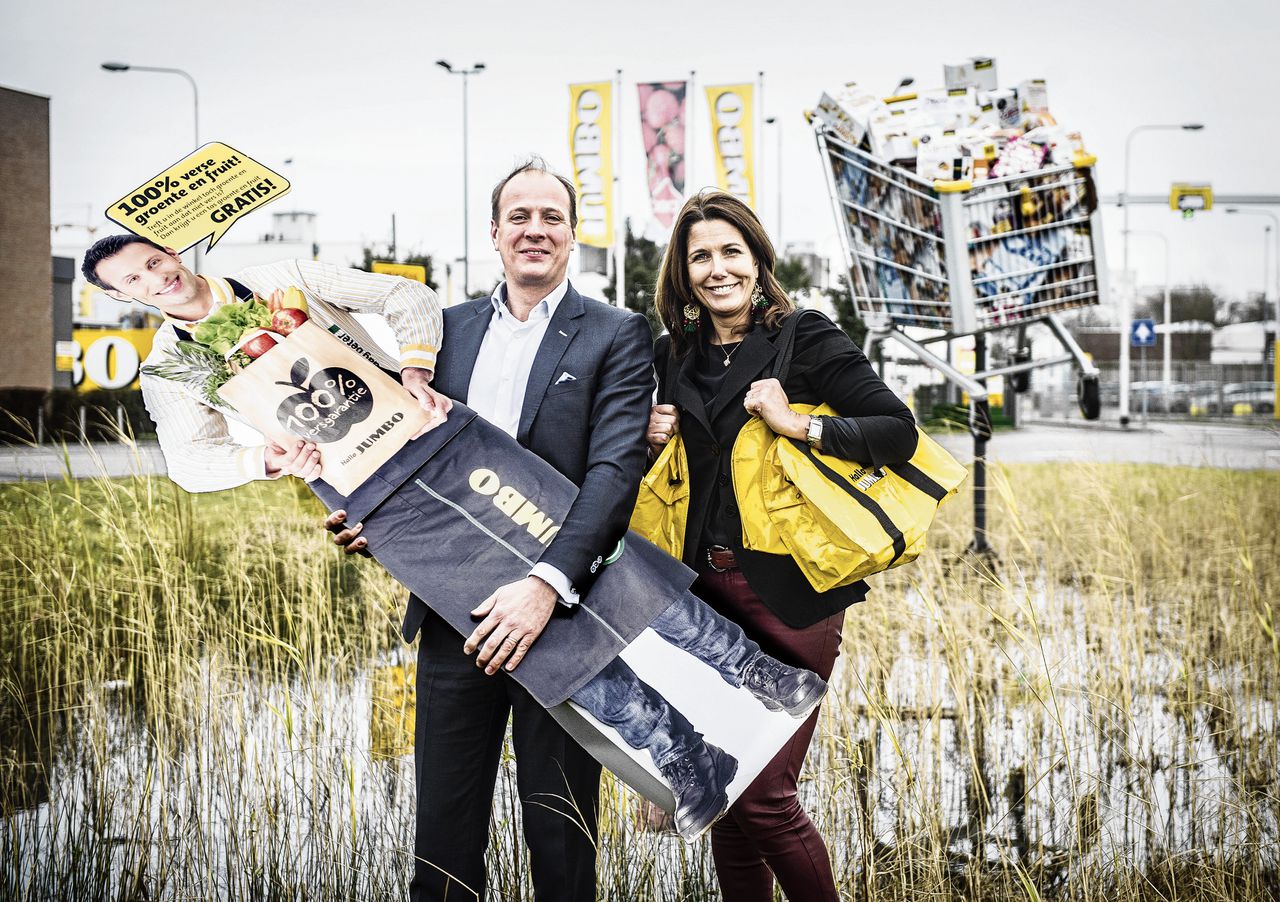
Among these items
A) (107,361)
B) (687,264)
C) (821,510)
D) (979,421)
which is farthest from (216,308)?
(107,361)

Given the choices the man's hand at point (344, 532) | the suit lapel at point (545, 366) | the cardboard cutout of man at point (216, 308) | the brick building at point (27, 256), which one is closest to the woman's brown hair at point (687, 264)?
the suit lapel at point (545, 366)

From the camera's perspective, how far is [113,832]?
2.88m

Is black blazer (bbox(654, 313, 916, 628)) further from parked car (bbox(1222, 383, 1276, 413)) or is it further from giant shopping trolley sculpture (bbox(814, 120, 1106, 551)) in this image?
parked car (bbox(1222, 383, 1276, 413))

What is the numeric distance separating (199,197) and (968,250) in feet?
12.9

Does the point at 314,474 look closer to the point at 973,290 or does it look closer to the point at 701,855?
the point at 701,855

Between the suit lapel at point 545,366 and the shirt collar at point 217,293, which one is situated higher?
the shirt collar at point 217,293

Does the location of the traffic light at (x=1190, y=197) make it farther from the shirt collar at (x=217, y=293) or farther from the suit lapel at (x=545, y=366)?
the shirt collar at (x=217, y=293)

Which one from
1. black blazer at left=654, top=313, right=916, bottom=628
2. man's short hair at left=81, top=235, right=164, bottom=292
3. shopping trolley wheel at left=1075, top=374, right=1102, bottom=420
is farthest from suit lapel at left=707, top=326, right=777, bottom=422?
shopping trolley wheel at left=1075, top=374, right=1102, bottom=420

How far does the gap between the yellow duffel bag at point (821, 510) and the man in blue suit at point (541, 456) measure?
0.90 ft

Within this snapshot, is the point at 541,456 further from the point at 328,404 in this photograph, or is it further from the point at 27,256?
the point at 27,256

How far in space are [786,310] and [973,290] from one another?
308 cm

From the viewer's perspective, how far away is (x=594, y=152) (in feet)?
45.9

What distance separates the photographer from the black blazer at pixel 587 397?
2.03 metres

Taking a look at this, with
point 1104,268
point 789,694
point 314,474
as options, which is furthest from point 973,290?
point 314,474
